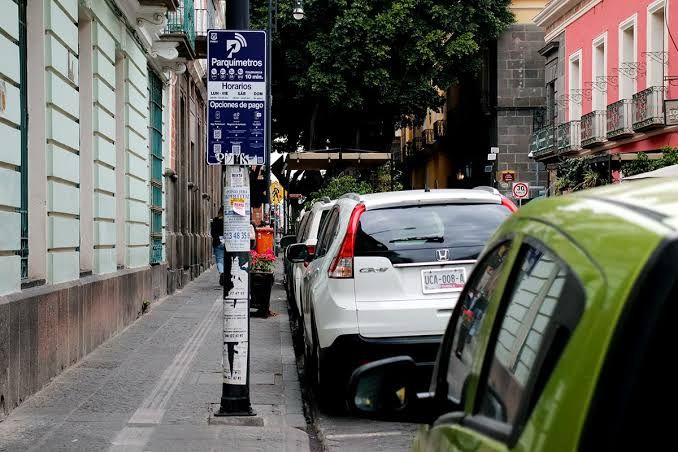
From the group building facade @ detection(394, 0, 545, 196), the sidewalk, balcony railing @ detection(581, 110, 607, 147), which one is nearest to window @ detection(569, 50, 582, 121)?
balcony railing @ detection(581, 110, 607, 147)

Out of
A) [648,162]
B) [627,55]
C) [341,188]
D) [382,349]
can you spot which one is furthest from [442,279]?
[627,55]

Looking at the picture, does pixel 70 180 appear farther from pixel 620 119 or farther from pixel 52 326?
pixel 620 119

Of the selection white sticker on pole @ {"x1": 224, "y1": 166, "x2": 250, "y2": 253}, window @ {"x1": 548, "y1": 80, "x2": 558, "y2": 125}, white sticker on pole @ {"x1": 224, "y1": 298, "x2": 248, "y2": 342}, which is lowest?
white sticker on pole @ {"x1": 224, "y1": 298, "x2": 248, "y2": 342}

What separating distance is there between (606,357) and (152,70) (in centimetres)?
1825

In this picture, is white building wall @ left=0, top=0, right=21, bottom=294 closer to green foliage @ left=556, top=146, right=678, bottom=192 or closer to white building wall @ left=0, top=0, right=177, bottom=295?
white building wall @ left=0, top=0, right=177, bottom=295

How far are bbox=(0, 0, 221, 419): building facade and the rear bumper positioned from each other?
2.51 meters

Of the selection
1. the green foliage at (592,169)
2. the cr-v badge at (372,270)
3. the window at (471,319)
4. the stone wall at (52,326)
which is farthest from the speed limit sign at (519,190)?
the window at (471,319)

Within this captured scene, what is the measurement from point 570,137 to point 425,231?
2704 centimetres

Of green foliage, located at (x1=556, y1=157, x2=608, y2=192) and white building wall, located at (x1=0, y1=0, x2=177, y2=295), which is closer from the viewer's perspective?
white building wall, located at (x1=0, y1=0, x2=177, y2=295)

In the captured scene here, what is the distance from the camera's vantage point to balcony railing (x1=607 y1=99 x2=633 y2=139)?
28250 mm

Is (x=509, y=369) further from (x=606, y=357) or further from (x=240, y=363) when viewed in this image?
(x=240, y=363)

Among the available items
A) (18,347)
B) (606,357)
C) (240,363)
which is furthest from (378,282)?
(606,357)

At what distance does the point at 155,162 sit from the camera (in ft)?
63.0

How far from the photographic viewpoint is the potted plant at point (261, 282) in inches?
627
